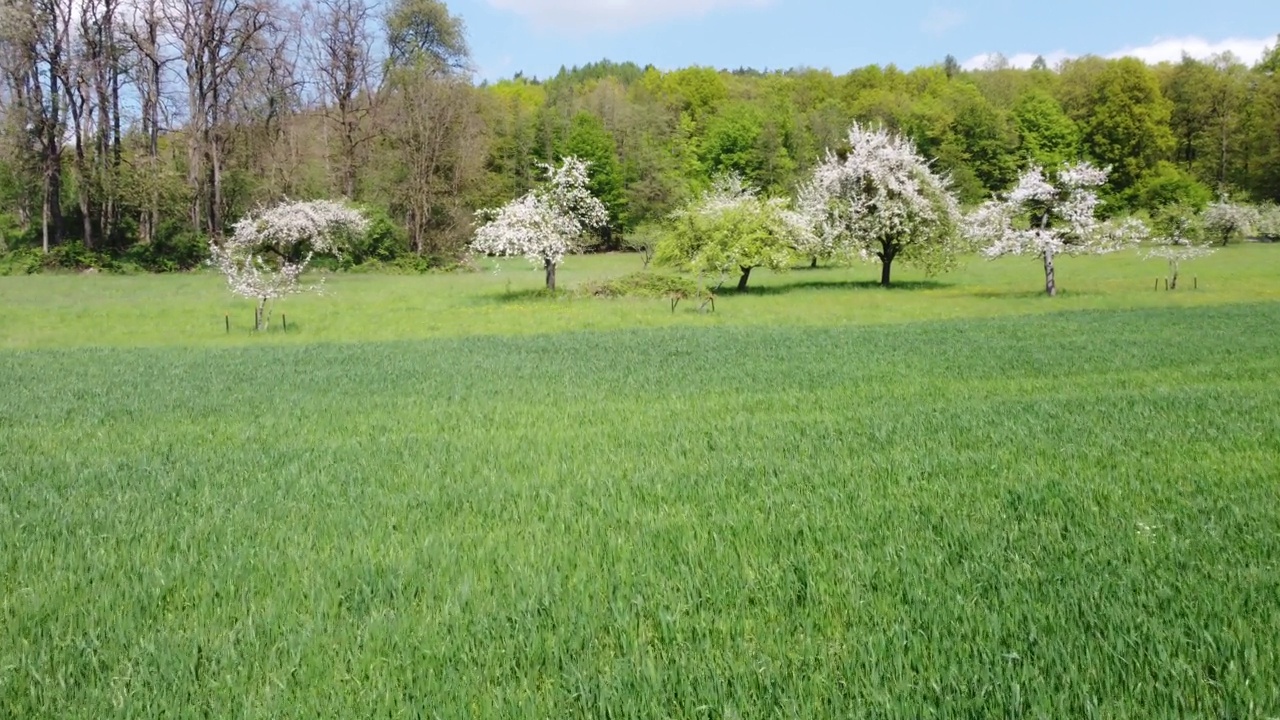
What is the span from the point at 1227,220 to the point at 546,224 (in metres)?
47.3

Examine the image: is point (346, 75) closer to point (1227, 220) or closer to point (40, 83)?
point (40, 83)

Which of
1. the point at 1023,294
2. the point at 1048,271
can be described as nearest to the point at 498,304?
the point at 1023,294

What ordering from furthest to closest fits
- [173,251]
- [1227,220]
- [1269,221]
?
[1269,221], [1227,220], [173,251]

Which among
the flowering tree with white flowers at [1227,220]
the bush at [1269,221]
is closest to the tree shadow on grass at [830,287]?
the flowering tree with white flowers at [1227,220]

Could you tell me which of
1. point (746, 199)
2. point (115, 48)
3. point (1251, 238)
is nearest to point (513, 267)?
point (746, 199)

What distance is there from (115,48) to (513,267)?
28.3 metres

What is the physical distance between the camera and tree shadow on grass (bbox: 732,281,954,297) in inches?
1599

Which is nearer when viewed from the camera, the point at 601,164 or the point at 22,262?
the point at 22,262

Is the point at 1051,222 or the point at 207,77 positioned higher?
the point at 207,77

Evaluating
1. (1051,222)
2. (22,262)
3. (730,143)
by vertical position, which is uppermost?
(730,143)

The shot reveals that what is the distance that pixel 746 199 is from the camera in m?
41.2

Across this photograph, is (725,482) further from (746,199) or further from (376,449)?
(746,199)

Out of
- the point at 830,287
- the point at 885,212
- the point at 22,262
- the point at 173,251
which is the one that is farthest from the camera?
the point at 173,251

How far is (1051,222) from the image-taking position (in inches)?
1512
